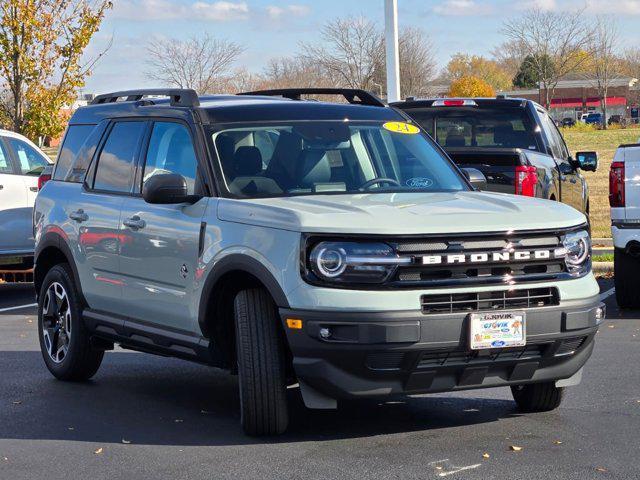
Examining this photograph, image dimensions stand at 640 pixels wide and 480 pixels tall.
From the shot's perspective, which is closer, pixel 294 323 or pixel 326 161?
pixel 294 323

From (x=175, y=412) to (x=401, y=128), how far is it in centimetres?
231

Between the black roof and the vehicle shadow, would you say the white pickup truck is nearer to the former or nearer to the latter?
the black roof

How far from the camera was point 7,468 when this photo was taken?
6.07 meters

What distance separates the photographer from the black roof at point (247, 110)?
7336 millimetres

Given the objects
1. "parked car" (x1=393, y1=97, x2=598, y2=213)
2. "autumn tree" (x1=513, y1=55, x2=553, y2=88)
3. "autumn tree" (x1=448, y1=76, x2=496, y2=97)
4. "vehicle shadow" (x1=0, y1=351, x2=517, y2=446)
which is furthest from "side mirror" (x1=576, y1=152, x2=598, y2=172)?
"autumn tree" (x1=513, y1=55, x2=553, y2=88)

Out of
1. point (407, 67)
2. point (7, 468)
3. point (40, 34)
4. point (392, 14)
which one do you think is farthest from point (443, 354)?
point (407, 67)

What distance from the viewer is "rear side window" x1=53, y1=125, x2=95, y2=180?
343 inches

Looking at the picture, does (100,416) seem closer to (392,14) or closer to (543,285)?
(543,285)

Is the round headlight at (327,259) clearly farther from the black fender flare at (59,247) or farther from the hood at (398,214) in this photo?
the black fender flare at (59,247)

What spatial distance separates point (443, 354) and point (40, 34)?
56.2 feet

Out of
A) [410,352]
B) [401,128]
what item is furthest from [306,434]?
[401,128]

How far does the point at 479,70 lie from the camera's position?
322ft

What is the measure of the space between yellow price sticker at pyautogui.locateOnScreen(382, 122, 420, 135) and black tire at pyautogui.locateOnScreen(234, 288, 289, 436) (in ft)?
6.05

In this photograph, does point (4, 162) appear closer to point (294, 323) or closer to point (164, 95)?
point (164, 95)
